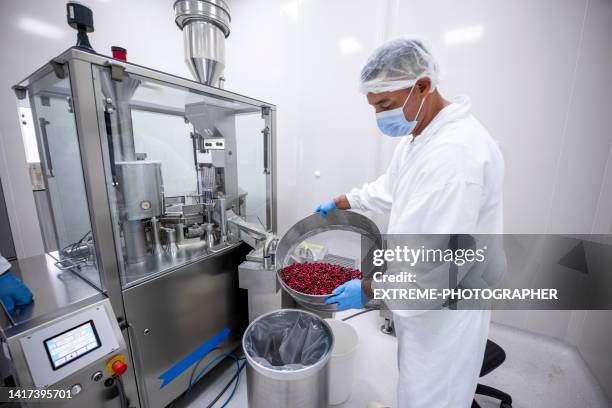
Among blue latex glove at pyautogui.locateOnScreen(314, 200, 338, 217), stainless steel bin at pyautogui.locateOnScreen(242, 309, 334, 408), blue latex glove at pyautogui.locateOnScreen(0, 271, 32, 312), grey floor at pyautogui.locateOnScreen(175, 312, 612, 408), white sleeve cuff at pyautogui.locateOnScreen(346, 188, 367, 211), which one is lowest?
grey floor at pyautogui.locateOnScreen(175, 312, 612, 408)

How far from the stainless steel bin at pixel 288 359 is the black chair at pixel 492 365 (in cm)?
61

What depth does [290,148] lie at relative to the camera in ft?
6.43

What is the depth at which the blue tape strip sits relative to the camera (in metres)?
1.02

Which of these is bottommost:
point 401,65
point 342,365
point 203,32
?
point 342,365

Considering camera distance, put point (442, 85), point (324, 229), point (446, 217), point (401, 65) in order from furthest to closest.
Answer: point (442, 85)
point (324, 229)
point (401, 65)
point (446, 217)

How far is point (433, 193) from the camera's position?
65 cm

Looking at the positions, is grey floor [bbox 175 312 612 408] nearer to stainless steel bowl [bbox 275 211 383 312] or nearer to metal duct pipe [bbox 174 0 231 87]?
stainless steel bowl [bbox 275 211 383 312]

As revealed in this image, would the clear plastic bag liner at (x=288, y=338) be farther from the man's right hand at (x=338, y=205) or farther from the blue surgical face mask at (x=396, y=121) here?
the blue surgical face mask at (x=396, y=121)

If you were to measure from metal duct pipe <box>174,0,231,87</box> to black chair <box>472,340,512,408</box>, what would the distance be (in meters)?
1.68

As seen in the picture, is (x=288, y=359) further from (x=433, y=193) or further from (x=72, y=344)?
(x=433, y=193)

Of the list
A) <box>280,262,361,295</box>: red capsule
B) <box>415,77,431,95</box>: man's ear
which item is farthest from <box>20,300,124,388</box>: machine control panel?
<box>415,77,431,95</box>: man's ear

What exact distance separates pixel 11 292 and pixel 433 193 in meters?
1.16

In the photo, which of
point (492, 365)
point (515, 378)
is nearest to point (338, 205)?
point (492, 365)

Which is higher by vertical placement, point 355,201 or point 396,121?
point 396,121
